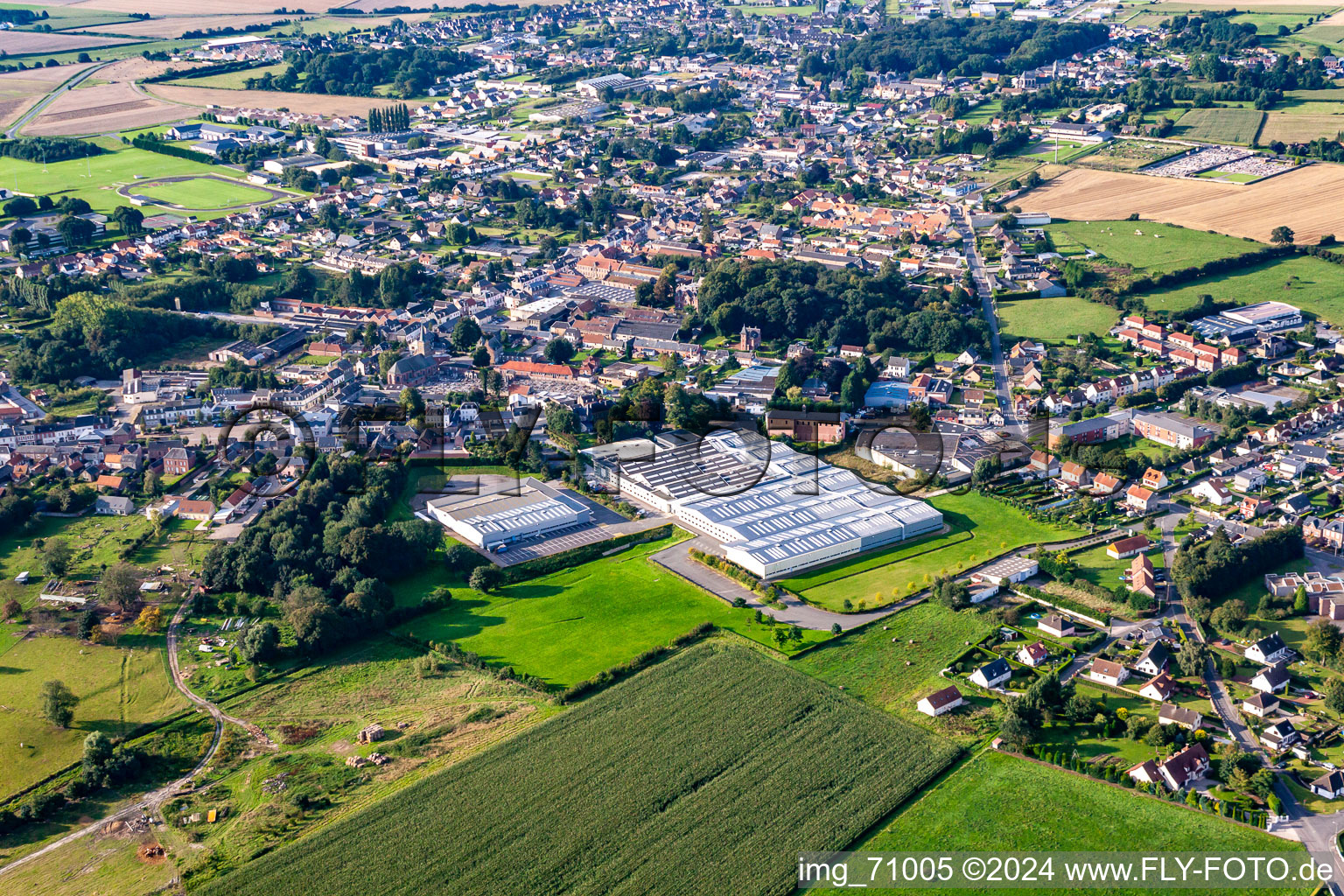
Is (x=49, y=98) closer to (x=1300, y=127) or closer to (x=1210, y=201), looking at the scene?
(x=1210, y=201)

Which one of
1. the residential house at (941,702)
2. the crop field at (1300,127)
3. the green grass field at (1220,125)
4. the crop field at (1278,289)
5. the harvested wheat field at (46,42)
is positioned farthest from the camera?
the harvested wheat field at (46,42)

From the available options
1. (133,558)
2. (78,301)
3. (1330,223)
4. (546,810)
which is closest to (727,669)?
(546,810)

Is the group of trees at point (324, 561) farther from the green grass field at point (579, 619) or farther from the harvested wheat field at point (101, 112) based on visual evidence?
the harvested wheat field at point (101, 112)

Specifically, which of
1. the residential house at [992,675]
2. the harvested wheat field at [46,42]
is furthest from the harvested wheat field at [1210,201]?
the harvested wheat field at [46,42]

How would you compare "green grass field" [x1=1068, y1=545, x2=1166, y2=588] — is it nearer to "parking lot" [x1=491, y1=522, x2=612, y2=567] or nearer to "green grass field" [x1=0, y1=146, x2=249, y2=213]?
"parking lot" [x1=491, y1=522, x2=612, y2=567]

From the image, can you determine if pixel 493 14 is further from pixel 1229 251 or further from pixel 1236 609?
pixel 1236 609
